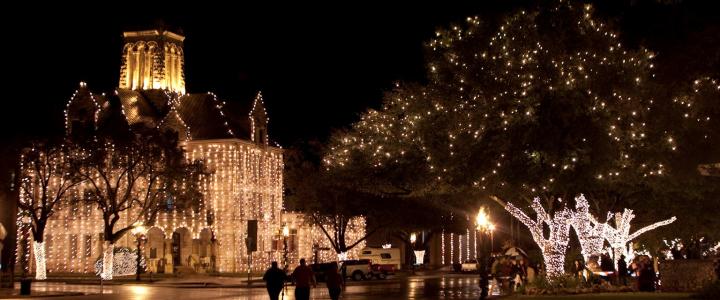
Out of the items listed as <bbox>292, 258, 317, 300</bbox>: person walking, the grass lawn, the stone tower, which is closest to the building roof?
the stone tower

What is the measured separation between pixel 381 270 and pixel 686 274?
34.4m

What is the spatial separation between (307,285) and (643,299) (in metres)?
9.60

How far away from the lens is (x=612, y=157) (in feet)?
90.3

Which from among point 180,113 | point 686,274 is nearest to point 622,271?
point 686,274

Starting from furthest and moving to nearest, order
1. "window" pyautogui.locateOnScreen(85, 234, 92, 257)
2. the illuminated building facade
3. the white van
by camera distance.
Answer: "window" pyautogui.locateOnScreen(85, 234, 92, 257), the illuminated building facade, the white van

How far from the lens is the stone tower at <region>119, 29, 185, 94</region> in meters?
74.1

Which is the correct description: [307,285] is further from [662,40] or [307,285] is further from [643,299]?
[662,40]

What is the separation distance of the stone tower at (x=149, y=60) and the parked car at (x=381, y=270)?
23.3 m

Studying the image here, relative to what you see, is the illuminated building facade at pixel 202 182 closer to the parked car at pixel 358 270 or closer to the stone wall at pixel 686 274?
the parked car at pixel 358 270

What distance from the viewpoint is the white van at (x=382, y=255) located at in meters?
67.1

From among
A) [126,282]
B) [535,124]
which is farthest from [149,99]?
[535,124]

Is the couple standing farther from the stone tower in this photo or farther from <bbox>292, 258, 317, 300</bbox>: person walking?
the stone tower

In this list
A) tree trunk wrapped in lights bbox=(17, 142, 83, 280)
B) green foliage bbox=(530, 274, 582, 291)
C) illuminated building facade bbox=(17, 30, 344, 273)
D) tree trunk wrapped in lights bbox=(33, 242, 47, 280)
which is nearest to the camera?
green foliage bbox=(530, 274, 582, 291)

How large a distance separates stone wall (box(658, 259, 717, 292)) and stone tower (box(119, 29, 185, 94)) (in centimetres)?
5145
